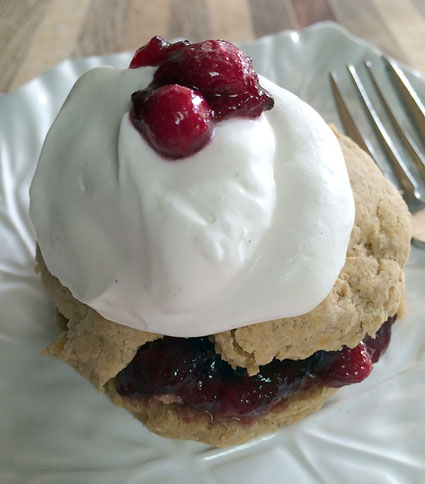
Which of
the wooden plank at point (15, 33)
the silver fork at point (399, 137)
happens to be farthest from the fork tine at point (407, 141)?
the wooden plank at point (15, 33)

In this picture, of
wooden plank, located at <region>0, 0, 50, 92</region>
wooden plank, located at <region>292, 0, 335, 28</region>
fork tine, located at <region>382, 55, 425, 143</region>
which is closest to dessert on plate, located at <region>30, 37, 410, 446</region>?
fork tine, located at <region>382, 55, 425, 143</region>

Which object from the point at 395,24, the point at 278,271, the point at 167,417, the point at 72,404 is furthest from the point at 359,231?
the point at 395,24

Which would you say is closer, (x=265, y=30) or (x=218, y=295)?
(x=218, y=295)

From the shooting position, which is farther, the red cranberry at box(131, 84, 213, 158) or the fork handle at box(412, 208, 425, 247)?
the fork handle at box(412, 208, 425, 247)

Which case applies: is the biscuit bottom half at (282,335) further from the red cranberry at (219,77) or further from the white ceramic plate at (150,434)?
the red cranberry at (219,77)

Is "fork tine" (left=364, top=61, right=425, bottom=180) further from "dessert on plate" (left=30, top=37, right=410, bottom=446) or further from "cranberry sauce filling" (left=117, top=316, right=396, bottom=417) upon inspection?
"cranberry sauce filling" (left=117, top=316, right=396, bottom=417)

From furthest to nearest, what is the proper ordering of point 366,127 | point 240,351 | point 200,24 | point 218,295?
point 200,24 < point 366,127 < point 240,351 < point 218,295

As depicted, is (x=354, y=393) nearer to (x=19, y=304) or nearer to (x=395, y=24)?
(x=19, y=304)

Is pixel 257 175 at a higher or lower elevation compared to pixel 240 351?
higher
